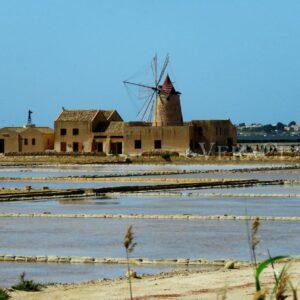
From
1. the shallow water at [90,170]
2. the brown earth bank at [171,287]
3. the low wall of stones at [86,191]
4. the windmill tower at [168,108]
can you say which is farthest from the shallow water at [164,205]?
the windmill tower at [168,108]

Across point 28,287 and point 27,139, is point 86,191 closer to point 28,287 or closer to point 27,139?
point 28,287

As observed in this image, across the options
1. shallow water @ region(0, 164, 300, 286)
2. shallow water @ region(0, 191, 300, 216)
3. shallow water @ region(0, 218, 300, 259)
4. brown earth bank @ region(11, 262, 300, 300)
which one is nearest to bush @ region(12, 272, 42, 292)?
brown earth bank @ region(11, 262, 300, 300)

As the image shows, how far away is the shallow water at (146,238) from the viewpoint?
473 inches

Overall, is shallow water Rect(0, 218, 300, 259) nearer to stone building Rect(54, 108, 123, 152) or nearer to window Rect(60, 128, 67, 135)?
stone building Rect(54, 108, 123, 152)

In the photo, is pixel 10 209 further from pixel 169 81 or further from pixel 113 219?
pixel 169 81

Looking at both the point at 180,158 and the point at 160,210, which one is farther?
the point at 180,158

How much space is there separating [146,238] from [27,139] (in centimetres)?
4924

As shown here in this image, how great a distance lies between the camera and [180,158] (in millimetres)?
55406

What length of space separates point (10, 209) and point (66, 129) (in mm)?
38867

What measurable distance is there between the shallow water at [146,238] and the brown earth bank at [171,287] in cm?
246

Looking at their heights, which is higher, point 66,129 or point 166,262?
point 66,129

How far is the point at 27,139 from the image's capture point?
62.4 m

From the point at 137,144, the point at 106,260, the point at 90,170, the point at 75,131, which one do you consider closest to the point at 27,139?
the point at 75,131

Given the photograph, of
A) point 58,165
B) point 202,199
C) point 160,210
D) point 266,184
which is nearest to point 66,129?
point 58,165
